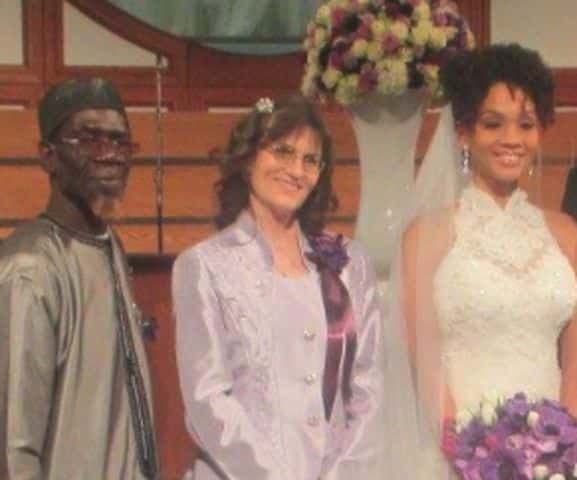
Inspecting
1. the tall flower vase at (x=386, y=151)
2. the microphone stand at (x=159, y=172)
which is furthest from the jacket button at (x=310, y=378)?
the microphone stand at (x=159, y=172)

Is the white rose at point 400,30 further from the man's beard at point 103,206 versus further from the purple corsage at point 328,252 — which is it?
the man's beard at point 103,206

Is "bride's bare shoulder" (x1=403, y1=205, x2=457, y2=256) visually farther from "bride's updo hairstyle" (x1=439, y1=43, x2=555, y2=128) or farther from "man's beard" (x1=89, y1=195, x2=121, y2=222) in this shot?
"man's beard" (x1=89, y1=195, x2=121, y2=222)

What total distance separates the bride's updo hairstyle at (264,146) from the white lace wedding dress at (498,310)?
321 millimetres

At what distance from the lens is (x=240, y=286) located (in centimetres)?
331

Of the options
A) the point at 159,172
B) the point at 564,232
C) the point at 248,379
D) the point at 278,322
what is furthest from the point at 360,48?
the point at 159,172

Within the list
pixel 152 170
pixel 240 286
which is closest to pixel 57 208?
pixel 240 286

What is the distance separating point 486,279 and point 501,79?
0.43m

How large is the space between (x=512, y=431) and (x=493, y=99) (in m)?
0.73

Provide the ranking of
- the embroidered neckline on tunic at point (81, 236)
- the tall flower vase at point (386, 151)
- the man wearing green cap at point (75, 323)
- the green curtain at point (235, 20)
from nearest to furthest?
the man wearing green cap at point (75, 323) → the embroidered neckline on tunic at point (81, 236) → the tall flower vase at point (386, 151) → the green curtain at point (235, 20)

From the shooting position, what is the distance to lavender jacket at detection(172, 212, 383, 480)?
10.5 feet

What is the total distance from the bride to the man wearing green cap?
2.23 feet

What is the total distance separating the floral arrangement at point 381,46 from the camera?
13.7 ft

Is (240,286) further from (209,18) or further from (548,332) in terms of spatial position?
(209,18)

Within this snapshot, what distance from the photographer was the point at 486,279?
A: 355 cm
